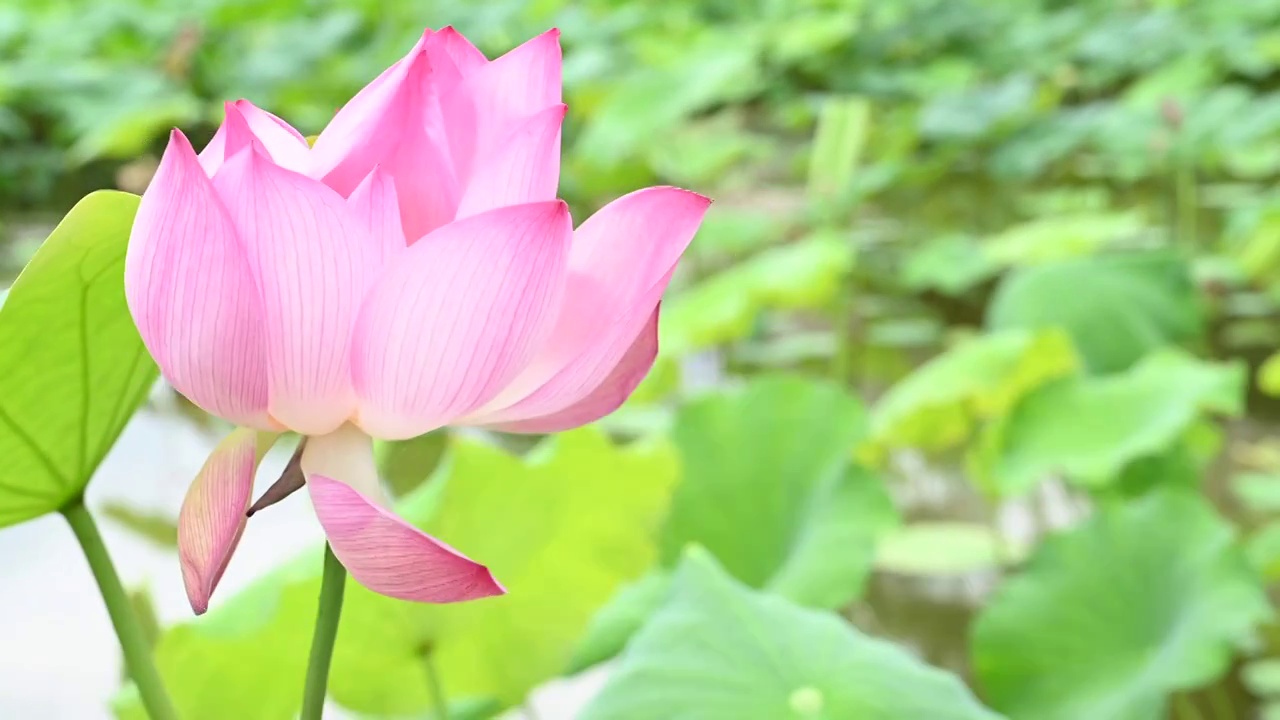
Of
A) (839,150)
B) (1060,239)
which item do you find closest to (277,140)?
(839,150)

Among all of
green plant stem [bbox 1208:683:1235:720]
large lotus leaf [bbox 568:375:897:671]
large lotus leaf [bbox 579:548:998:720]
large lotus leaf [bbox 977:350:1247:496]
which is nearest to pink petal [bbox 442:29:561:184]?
large lotus leaf [bbox 579:548:998:720]

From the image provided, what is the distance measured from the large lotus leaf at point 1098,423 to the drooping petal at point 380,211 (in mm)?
611

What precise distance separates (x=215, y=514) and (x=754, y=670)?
0.19 metres

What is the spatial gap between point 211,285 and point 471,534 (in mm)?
245

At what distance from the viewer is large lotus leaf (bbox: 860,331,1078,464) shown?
2.67 feet

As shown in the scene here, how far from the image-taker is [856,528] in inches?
22.4

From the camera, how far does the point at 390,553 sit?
160 mm

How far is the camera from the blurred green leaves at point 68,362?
22 cm

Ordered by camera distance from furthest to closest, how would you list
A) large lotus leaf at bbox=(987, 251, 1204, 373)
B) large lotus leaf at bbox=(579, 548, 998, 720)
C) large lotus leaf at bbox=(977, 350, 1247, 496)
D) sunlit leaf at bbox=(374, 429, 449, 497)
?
1. large lotus leaf at bbox=(987, 251, 1204, 373)
2. sunlit leaf at bbox=(374, 429, 449, 497)
3. large lotus leaf at bbox=(977, 350, 1247, 496)
4. large lotus leaf at bbox=(579, 548, 998, 720)

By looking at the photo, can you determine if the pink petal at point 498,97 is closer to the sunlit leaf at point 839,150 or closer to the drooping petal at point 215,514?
the drooping petal at point 215,514

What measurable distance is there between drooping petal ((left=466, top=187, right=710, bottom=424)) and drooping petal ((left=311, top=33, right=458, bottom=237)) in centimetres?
2

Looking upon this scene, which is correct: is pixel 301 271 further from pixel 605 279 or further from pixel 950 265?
pixel 950 265

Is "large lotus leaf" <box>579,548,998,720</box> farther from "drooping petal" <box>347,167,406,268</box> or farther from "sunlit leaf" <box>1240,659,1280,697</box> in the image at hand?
"sunlit leaf" <box>1240,659,1280,697</box>

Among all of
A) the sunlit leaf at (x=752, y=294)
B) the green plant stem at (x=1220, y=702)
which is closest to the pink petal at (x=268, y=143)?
the green plant stem at (x=1220, y=702)
